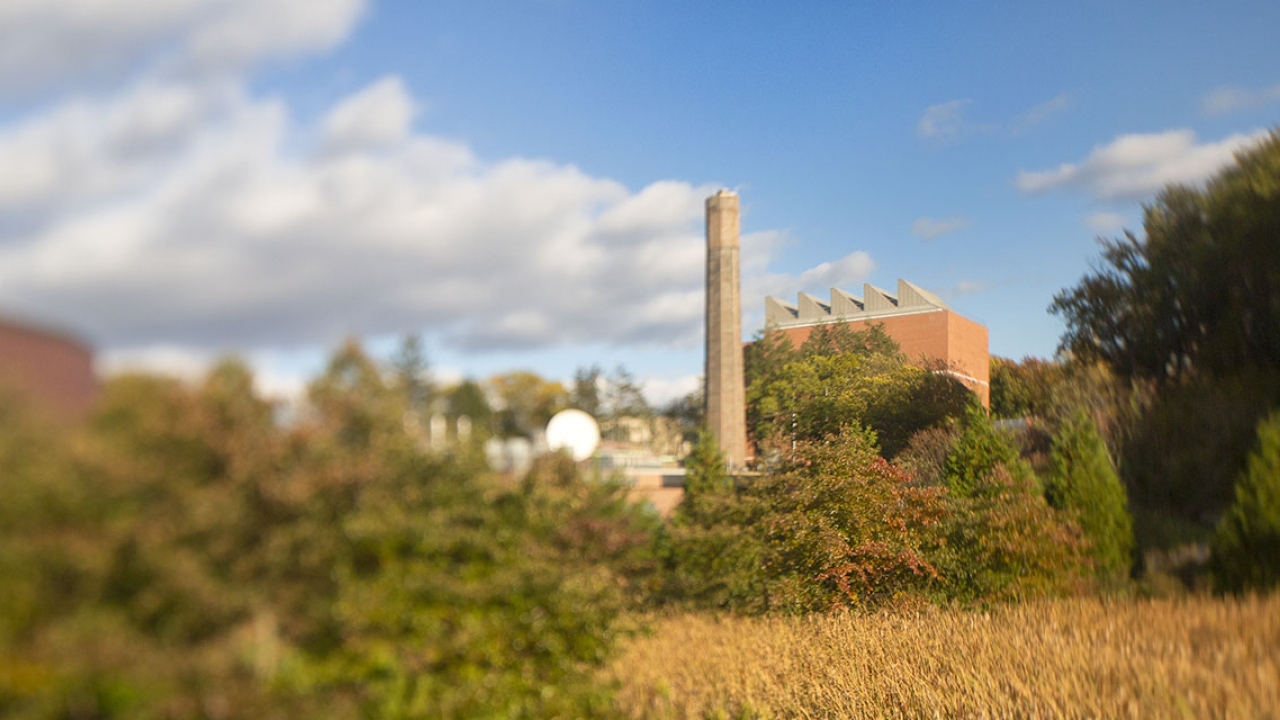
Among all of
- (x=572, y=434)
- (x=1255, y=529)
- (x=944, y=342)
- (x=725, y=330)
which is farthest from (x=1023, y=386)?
(x=725, y=330)

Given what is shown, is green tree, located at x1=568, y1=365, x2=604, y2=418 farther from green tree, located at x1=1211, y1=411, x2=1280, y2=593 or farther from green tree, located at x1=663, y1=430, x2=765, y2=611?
green tree, located at x1=1211, y1=411, x2=1280, y2=593

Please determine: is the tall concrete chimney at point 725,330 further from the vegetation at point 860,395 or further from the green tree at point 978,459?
the green tree at point 978,459

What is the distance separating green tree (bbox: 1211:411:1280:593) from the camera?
736 cm

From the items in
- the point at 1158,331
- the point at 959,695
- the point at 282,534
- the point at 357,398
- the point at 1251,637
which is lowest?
the point at 959,695

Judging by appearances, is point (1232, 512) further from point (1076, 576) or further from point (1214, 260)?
point (1214, 260)

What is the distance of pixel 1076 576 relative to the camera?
9.17 meters

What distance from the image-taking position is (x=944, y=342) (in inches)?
466

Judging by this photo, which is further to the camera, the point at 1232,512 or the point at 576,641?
the point at 1232,512

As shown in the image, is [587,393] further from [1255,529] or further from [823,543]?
[1255,529]

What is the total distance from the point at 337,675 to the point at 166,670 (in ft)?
2.35

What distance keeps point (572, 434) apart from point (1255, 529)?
571 cm

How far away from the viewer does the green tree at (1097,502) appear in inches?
364

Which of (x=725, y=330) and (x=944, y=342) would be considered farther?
(x=725, y=330)

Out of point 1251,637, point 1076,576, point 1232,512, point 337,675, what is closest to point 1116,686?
point 1251,637
